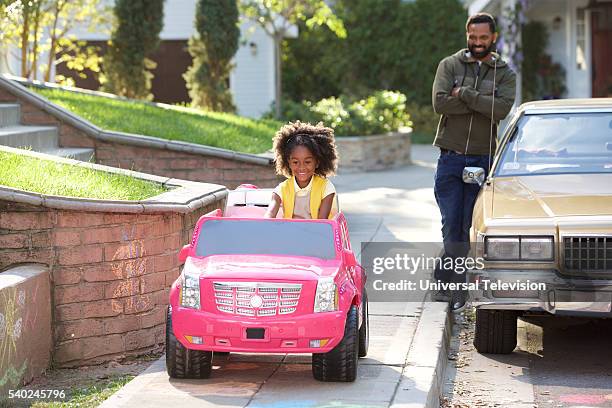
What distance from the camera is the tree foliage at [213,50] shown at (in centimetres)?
1931

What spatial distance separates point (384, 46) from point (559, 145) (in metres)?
22.2

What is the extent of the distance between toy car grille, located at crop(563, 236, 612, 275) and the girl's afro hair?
59.0 inches

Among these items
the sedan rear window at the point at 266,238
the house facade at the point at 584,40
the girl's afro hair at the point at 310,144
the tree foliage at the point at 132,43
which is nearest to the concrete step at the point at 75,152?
the girl's afro hair at the point at 310,144

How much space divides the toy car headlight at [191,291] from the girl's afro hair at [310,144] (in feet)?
4.26

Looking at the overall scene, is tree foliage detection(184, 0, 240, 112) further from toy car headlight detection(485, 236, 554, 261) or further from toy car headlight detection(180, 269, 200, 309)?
toy car headlight detection(180, 269, 200, 309)

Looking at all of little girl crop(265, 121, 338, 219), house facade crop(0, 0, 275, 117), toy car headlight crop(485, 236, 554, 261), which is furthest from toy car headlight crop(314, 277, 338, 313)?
house facade crop(0, 0, 275, 117)

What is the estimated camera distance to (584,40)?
24562 mm

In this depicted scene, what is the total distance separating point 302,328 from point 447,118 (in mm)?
3358

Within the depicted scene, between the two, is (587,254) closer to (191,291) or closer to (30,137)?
(191,291)

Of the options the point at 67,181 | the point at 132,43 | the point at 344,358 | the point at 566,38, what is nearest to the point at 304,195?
the point at 344,358

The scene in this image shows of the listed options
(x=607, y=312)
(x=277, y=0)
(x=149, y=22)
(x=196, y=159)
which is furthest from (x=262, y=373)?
(x=277, y=0)

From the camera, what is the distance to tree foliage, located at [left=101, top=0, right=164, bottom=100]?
17312mm

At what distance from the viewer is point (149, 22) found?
57.3 feet

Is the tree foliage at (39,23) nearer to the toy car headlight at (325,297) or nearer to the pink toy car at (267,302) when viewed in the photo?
the pink toy car at (267,302)
